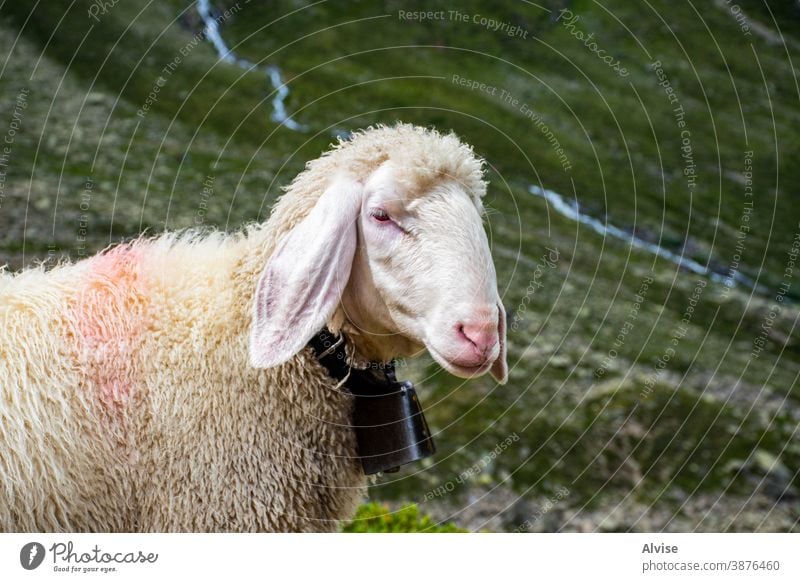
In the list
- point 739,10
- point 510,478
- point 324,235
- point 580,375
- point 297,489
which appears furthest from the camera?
point 739,10

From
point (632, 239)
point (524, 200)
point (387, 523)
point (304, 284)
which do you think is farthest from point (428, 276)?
point (632, 239)

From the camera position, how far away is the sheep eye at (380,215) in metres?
2.49

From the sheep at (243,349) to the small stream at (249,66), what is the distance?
276 centimetres

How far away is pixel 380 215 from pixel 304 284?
29 cm

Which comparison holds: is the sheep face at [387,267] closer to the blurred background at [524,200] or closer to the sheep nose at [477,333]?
the sheep nose at [477,333]

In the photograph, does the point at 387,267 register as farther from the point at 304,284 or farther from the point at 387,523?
the point at 387,523

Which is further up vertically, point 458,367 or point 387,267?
point 387,267

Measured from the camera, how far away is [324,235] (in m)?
2.45

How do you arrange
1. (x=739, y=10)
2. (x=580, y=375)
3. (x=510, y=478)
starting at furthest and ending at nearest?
(x=739, y=10) → (x=580, y=375) → (x=510, y=478)

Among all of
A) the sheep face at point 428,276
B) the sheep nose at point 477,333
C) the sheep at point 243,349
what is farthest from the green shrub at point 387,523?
the sheep nose at point 477,333

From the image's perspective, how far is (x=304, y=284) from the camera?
2.45 metres

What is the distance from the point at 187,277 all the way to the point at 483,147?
3168mm

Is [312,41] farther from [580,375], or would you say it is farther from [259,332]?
[259,332]
